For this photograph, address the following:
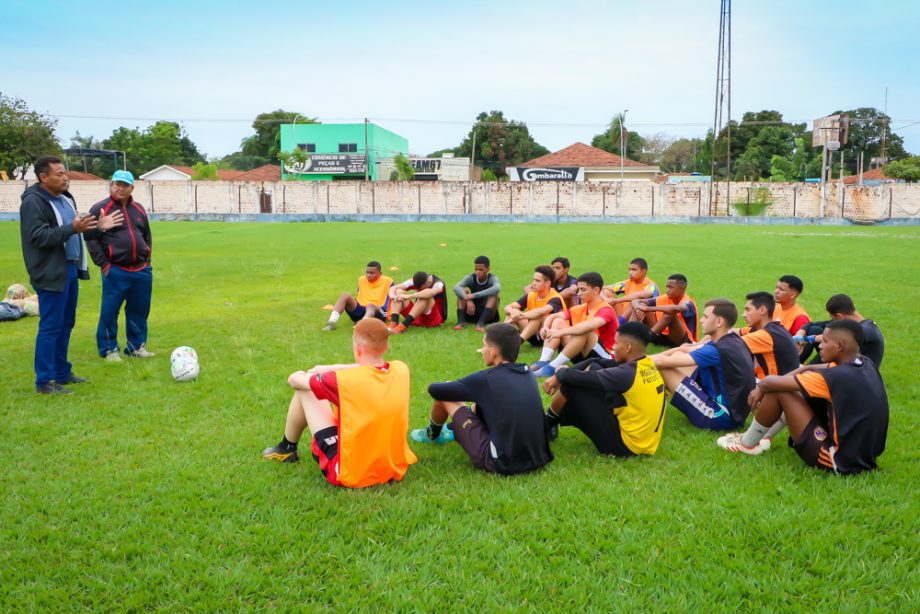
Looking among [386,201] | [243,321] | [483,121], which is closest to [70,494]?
[243,321]

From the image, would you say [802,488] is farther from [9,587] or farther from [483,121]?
[483,121]

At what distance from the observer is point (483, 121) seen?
257 ft

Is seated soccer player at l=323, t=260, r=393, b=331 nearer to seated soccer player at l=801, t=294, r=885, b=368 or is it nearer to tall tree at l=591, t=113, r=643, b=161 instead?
seated soccer player at l=801, t=294, r=885, b=368

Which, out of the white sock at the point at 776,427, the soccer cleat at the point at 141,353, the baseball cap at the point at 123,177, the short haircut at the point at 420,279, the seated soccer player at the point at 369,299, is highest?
the baseball cap at the point at 123,177

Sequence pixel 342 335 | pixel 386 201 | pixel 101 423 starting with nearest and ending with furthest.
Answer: pixel 101 423 → pixel 342 335 → pixel 386 201

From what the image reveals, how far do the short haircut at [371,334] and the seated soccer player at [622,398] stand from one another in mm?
1553

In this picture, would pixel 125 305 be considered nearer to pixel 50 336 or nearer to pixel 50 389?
pixel 50 336

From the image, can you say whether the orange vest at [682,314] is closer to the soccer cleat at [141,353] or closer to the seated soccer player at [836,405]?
the seated soccer player at [836,405]

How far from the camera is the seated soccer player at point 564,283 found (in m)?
9.92

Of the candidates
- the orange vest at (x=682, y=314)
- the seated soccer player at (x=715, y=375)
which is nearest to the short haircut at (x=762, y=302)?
the seated soccer player at (x=715, y=375)

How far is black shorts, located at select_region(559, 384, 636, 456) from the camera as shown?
17.5 feet

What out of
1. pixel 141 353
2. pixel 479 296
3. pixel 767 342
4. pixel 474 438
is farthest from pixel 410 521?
pixel 479 296

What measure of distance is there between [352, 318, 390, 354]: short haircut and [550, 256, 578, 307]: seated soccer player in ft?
17.8

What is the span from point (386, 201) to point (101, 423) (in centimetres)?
4935
